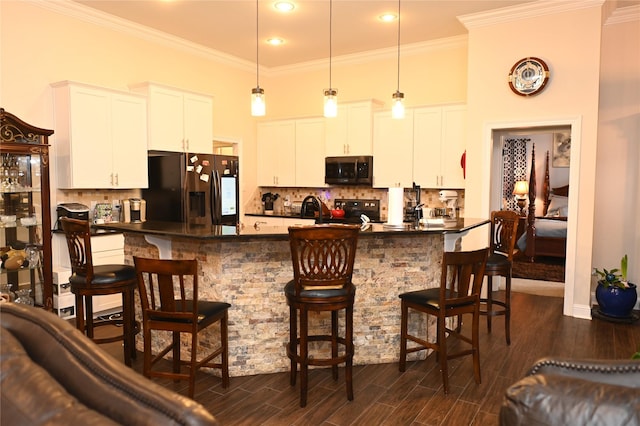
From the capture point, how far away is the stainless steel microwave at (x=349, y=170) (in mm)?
6352

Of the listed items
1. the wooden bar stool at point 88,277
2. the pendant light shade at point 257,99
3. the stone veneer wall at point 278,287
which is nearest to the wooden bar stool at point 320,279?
the stone veneer wall at point 278,287

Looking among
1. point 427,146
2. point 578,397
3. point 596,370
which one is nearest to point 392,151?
point 427,146

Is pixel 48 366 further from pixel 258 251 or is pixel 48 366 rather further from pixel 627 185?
pixel 627 185

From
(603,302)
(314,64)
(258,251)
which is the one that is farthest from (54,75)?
(603,302)

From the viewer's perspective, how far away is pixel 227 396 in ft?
9.76

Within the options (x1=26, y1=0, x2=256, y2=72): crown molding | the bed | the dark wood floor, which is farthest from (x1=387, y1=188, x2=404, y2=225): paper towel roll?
the bed

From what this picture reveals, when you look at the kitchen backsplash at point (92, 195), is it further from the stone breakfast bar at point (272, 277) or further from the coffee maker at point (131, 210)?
the stone breakfast bar at point (272, 277)

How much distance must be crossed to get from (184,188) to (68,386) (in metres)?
4.49

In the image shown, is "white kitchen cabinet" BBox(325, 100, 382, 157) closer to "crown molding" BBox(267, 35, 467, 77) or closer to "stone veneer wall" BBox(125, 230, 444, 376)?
"crown molding" BBox(267, 35, 467, 77)

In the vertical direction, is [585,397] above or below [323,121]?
below

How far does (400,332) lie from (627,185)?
3.51 m

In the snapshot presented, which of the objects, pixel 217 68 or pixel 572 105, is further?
pixel 217 68

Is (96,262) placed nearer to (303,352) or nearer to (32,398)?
(303,352)

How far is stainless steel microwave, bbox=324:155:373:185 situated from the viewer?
6.35 metres
